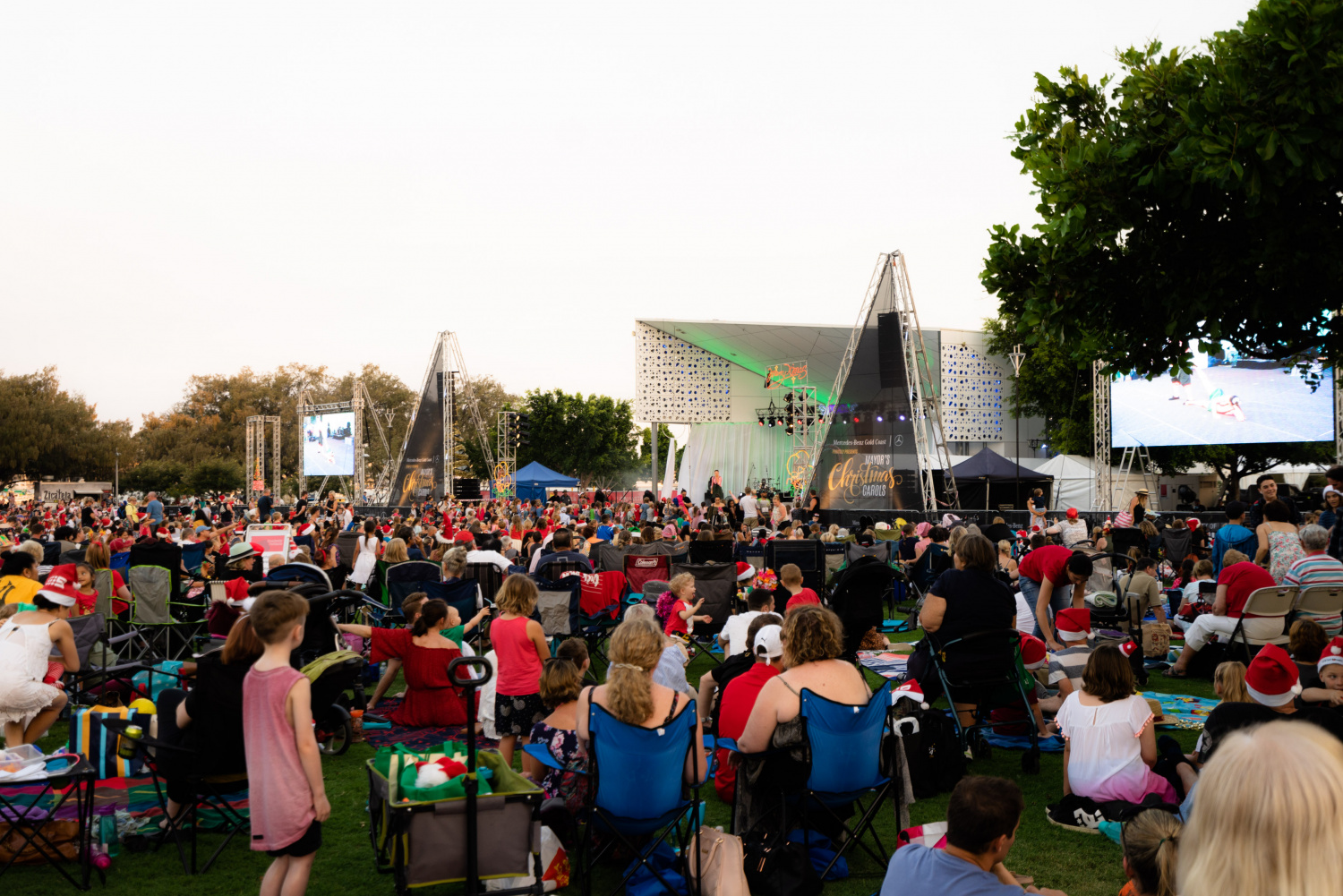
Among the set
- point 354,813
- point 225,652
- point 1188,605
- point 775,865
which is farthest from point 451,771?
point 1188,605

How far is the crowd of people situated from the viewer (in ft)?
8.22

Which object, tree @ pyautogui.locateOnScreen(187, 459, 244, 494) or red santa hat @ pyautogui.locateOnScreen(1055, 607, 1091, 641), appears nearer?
red santa hat @ pyautogui.locateOnScreen(1055, 607, 1091, 641)

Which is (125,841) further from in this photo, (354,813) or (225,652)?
(225,652)

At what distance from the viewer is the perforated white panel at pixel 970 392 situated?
118 feet

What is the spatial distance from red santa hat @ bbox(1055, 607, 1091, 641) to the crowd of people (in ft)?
0.06

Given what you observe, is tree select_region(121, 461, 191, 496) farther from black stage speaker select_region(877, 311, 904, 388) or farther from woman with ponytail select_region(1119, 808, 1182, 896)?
woman with ponytail select_region(1119, 808, 1182, 896)

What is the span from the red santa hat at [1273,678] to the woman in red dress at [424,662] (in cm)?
477

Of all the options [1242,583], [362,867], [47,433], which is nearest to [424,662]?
[362,867]

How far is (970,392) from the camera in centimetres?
3653

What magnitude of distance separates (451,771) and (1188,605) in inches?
329

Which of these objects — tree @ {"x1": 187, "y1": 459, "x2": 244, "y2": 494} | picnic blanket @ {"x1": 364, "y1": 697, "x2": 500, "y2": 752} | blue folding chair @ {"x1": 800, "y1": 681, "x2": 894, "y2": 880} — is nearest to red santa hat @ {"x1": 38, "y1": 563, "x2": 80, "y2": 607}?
picnic blanket @ {"x1": 364, "y1": 697, "x2": 500, "y2": 752}

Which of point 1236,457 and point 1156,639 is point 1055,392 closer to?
point 1236,457

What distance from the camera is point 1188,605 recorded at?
30.5 feet

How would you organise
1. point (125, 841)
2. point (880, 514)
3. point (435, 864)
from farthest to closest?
point (880, 514), point (125, 841), point (435, 864)
